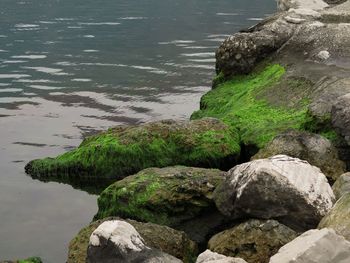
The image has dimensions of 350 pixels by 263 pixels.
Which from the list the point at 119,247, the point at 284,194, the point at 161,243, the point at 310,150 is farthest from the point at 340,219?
the point at 310,150

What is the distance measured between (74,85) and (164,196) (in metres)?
18.2

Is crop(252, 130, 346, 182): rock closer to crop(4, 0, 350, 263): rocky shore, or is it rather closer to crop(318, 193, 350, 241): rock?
crop(4, 0, 350, 263): rocky shore

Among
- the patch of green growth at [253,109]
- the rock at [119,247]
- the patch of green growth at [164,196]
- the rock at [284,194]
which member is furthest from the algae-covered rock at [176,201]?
the patch of green growth at [253,109]

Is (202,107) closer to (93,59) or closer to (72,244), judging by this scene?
(72,244)

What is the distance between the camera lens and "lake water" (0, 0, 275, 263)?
14.6 m

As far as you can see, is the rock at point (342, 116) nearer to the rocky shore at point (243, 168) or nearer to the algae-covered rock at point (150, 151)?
the rocky shore at point (243, 168)

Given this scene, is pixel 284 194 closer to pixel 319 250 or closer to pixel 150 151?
pixel 319 250

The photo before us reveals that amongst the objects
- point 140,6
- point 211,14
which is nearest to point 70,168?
point 211,14

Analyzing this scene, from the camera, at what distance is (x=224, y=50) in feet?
71.5

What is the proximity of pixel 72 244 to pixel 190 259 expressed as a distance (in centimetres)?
217

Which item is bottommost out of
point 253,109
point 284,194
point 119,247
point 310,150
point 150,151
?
point 150,151

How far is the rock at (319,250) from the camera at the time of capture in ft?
25.8

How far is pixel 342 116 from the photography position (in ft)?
44.4

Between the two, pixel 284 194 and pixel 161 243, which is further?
pixel 161 243
